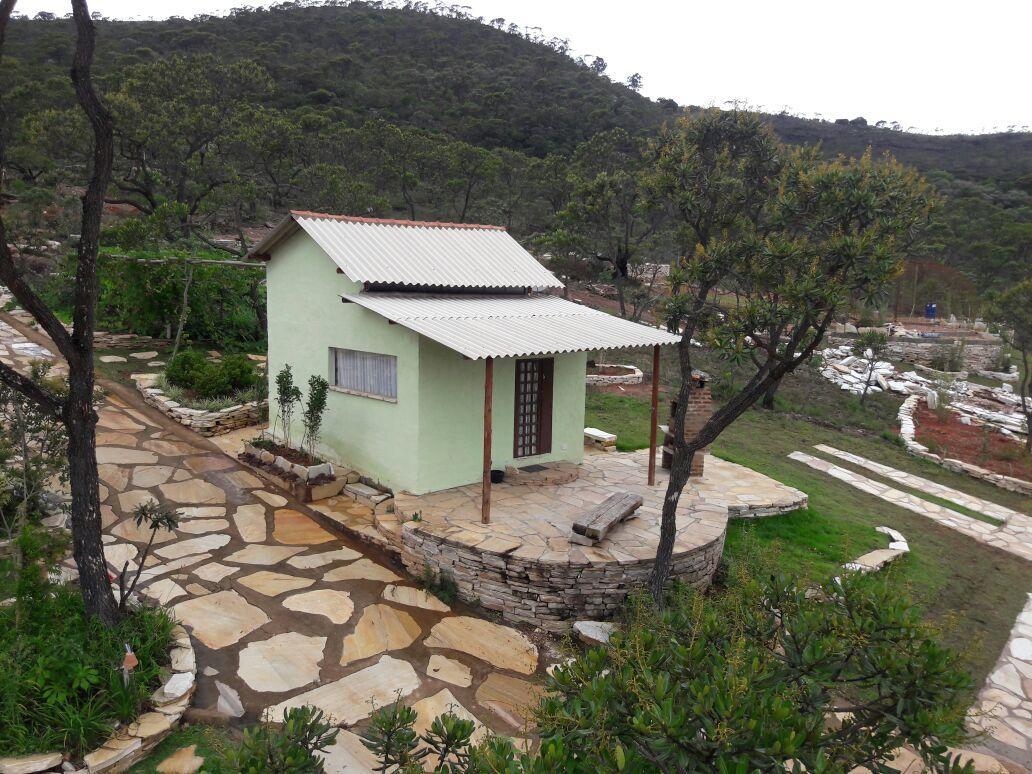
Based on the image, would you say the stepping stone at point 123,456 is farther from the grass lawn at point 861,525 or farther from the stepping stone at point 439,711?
the grass lawn at point 861,525

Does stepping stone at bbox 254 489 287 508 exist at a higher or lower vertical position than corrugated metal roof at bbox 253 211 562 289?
lower

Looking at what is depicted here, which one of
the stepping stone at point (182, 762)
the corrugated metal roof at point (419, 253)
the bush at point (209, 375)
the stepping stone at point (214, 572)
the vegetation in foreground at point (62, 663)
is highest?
the corrugated metal roof at point (419, 253)

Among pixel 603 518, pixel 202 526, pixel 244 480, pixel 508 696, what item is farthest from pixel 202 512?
pixel 603 518

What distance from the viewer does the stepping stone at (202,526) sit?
833 cm

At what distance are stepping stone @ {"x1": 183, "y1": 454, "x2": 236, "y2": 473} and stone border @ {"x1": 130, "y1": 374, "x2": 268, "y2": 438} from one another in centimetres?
126

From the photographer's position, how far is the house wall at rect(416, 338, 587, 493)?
8828 mm

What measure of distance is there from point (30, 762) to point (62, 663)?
2.30 ft

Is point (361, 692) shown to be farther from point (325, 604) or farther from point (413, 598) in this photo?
point (413, 598)

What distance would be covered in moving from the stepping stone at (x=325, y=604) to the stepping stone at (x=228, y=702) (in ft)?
4.29

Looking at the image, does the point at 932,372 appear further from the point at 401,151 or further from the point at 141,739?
the point at 141,739

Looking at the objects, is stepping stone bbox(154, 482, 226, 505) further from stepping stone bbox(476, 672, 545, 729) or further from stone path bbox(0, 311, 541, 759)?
stepping stone bbox(476, 672, 545, 729)

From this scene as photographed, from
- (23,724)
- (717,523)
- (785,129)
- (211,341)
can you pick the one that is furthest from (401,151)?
(785,129)

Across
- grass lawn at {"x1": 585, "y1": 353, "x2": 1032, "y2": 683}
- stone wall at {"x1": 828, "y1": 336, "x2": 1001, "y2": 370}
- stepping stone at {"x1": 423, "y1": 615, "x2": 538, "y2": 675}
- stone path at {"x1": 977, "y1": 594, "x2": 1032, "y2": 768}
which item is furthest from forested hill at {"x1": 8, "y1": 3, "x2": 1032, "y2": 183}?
stone path at {"x1": 977, "y1": 594, "x2": 1032, "y2": 768}

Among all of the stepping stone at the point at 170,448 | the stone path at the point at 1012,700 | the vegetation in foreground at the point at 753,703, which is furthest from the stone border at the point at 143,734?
the stone path at the point at 1012,700
